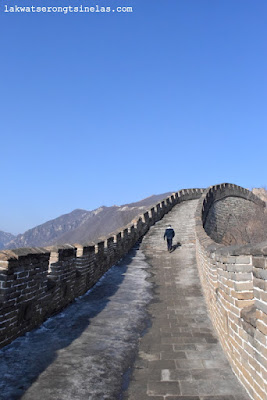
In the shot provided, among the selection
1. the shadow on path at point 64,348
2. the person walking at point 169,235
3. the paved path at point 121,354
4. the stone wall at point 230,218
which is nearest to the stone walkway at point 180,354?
the paved path at point 121,354

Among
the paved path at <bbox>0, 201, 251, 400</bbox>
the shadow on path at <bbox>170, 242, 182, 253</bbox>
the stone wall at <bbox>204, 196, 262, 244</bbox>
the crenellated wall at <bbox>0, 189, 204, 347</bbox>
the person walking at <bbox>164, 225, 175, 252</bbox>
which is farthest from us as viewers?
the stone wall at <bbox>204, 196, 262, 244</bbox>

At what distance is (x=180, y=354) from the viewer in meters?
4.28

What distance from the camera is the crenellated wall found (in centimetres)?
430

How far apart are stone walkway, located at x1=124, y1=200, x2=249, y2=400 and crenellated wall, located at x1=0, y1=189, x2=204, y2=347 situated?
5.68 feet

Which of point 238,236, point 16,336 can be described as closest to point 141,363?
point 16,336

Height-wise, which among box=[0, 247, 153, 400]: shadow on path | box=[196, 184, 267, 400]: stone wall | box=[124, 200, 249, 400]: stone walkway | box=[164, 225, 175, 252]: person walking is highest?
box=[164, 225, 175, 252]: person walking

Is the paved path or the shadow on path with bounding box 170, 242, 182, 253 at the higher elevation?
the shadow on path with bounding box 170, 242, 182, 253

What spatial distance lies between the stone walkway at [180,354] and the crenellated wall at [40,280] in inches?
68.2

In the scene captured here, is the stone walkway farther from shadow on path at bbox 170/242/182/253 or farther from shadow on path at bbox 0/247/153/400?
shadow on path at bbox 170/242/182/253

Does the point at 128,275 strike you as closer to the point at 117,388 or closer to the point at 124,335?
the point at 124,335

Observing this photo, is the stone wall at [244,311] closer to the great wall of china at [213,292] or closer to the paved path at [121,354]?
the great wall of china at [213,292]

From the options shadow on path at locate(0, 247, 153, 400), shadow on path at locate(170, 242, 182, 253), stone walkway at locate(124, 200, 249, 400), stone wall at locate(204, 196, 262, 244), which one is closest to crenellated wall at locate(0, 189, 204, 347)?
shadow on path at locate(0, 247, 153, 400)

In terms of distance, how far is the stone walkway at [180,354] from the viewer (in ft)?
10.8

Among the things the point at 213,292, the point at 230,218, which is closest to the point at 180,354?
the point at 213,292
